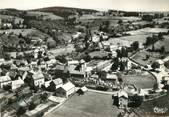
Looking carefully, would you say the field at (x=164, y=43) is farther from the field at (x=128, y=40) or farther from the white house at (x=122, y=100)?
the white house at (x=122, y=100)

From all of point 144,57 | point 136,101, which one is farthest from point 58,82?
point 144,57

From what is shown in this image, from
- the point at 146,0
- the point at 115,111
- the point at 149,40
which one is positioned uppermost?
the point at 146,0

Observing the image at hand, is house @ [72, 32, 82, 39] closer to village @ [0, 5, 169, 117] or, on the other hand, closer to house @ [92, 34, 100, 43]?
village @ [0, 5, 169, 117]

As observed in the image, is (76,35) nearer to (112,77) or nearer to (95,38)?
(95,38)

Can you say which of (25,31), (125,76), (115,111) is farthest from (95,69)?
(25,31)

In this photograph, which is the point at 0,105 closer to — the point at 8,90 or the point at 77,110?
Result: the point at 8,90

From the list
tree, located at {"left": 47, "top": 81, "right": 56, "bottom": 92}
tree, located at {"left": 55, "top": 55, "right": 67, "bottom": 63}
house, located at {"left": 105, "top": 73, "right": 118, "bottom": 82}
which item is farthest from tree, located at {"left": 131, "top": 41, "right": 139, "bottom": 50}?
tree, located at {"left": 47, "top": 81, "right": 56, "bottom": 92}
